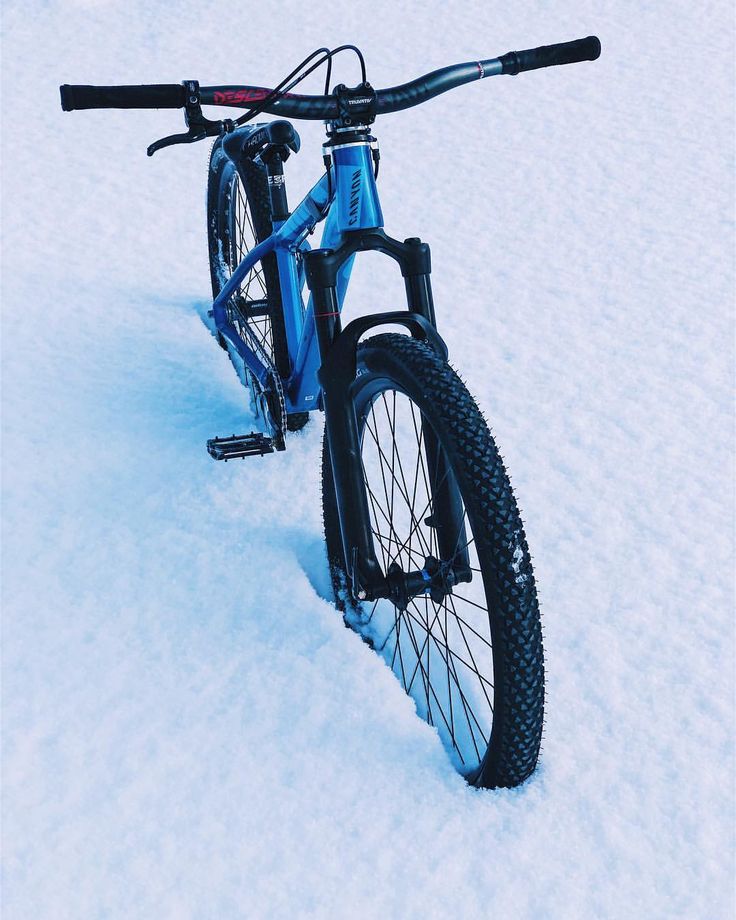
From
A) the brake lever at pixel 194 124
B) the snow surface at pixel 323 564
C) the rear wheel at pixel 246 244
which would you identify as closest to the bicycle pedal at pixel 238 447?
the snow surface at pixel 323 564

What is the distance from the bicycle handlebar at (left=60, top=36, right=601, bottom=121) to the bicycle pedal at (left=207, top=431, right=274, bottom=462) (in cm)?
94

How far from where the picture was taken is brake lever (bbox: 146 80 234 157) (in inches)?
66.7

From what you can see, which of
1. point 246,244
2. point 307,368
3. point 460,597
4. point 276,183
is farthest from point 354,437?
point 246,244

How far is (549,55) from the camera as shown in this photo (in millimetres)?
1867

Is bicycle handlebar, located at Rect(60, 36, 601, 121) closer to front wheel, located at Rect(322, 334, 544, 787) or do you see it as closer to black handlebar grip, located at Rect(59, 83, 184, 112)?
black handlebar grip, located at Rect(59, 83, 184, 112)

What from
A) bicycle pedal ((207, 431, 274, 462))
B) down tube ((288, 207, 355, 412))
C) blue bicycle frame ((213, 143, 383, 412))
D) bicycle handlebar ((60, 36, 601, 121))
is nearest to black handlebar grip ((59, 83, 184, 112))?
bicycle handlebar ((60, 36, 601, 121))

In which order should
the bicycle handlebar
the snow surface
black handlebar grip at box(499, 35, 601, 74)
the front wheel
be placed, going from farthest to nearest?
black handlebar grip at box(499, 35, 601, 74) < the bicycle handlebar < the snow surface < the front wheel

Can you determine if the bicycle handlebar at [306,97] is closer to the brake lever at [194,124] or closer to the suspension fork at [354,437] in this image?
the brake lever at [194,124]

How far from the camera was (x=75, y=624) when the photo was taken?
202 cm

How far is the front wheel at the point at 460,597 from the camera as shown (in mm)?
1434

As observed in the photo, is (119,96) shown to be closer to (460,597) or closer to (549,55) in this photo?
(549,55)

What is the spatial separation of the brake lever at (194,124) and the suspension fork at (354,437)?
35cm

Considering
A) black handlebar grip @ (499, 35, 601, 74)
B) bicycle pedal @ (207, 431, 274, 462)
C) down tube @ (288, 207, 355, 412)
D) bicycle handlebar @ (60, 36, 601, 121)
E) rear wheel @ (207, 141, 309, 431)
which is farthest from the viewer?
rear wheel @ (207, 141, 309, 431)

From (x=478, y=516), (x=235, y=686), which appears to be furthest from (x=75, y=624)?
(x=478, y=516)
